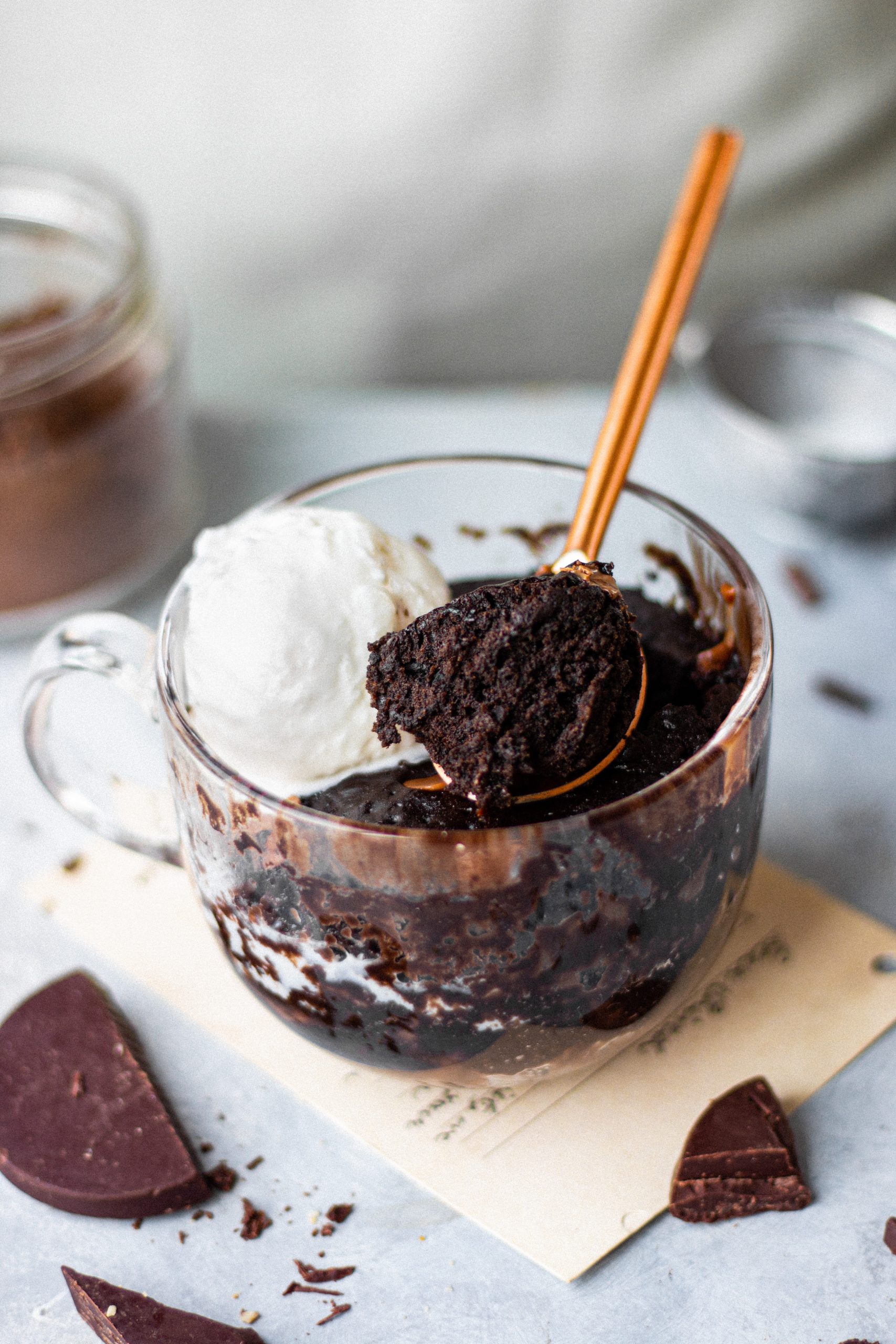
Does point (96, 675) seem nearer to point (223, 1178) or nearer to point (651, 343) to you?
point (223, 1178)

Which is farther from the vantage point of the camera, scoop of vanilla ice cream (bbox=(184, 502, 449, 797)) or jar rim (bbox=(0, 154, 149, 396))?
jar rim (bbox=(0, 154, 149, 396))

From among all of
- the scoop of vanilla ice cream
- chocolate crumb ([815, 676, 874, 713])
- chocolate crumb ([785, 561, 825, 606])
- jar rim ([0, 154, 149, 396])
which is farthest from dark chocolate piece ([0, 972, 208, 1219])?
chocolate crumb ([785, 561, 825, 606])

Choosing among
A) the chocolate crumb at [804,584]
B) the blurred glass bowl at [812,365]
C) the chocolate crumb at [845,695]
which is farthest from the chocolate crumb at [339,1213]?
the blurred glass bowl at [812,365]

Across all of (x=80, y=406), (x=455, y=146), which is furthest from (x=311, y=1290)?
(x=455, y=146)

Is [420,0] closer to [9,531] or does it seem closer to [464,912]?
[9,531]

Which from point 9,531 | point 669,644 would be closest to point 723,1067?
point 669,644

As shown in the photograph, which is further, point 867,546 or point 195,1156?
point 867,546

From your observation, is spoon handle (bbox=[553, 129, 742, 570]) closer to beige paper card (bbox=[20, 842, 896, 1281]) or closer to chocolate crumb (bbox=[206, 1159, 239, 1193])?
beige paper card (bbox=[20, 842, 896, 1281])
